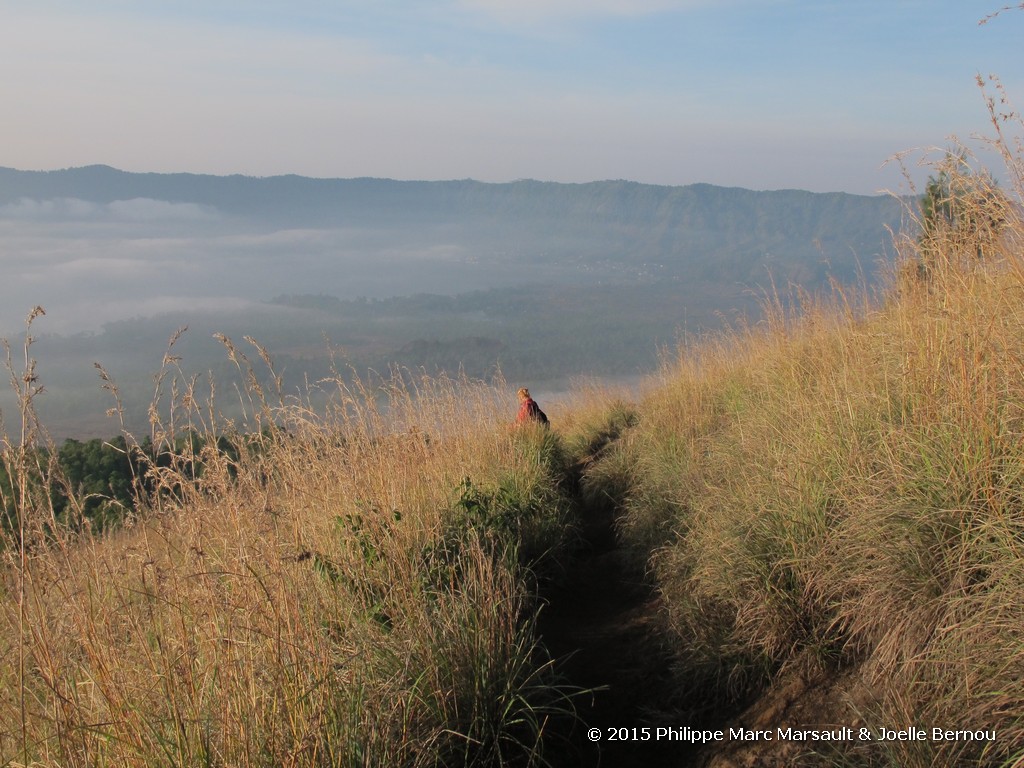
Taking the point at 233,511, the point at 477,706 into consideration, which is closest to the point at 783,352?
the point at 477,706

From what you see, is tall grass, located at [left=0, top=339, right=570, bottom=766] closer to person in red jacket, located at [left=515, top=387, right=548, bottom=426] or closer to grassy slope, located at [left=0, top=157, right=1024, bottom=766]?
grassy slope, located at [left=0, top=157, right=1024, bottom=766]

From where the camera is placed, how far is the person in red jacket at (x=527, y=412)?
8914 millimetres

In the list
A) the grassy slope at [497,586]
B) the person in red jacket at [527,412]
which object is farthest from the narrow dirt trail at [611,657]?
the person in red jacket at [527,412]

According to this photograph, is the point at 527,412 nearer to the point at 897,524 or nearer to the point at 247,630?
the point at 897,524

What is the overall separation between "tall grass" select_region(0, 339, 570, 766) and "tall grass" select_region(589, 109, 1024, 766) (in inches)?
38.4

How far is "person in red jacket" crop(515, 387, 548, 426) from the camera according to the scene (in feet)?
29.2

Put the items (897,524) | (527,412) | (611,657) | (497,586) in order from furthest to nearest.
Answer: (527,412), (611,657), (497,586), (897,524)

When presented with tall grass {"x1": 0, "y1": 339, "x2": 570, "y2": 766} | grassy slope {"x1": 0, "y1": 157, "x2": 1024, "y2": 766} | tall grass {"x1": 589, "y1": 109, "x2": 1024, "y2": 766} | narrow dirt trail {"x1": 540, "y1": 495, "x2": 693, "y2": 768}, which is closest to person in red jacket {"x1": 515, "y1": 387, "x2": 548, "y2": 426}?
narrow dirt trail {"x1": 540, "y1": 495, "x2": 693, "y2": 768}

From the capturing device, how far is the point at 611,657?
161 inches

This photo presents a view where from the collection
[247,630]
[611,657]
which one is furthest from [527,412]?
[247,630]

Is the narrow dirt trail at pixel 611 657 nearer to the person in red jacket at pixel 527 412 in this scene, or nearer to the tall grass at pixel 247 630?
the tall grass at pixel 247 630

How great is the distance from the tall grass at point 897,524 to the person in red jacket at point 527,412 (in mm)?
3752

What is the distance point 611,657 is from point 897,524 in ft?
5.69

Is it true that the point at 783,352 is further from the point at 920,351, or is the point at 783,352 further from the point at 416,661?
the point at 416,661
